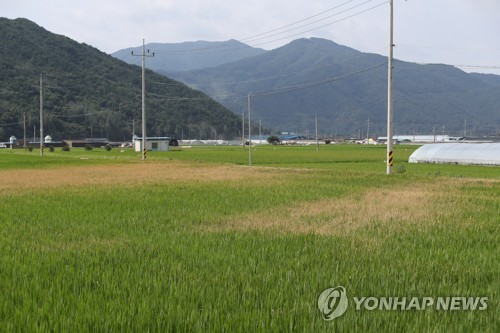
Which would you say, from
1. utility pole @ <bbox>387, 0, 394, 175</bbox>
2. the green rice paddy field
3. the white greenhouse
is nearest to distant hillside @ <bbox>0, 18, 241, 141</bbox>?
the white greenhouse

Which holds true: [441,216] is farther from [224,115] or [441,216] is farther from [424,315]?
[224,115]

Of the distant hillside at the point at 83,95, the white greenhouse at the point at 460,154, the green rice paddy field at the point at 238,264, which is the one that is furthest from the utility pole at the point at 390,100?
the distant hillside at the point at 83,95

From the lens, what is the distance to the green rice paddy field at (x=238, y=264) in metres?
5.24

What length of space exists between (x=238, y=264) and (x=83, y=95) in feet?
489

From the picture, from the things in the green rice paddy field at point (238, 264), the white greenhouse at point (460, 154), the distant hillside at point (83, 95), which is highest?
the distant hillside at point (83, 95)

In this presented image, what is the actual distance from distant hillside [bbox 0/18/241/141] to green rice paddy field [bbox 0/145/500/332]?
129133 millimetres

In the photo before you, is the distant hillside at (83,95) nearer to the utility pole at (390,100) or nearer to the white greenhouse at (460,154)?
the white greenhouse at (460,154)

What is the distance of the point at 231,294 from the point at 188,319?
1014 mm

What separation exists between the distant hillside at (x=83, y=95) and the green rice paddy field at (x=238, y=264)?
424ft

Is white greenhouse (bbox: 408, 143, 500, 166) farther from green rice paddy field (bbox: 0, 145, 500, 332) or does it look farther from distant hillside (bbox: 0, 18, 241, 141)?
distant hillside (bbox: 0, 18, 241, 141)

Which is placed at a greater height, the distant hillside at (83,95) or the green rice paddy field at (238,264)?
the distant hillside at (83,95)

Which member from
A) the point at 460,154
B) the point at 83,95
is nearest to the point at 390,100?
the point at 460,154

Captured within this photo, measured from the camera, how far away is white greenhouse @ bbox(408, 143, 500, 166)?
4303 cm

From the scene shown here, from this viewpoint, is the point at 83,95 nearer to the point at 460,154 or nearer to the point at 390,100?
the point at 460,154
